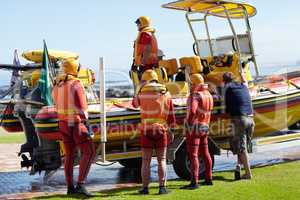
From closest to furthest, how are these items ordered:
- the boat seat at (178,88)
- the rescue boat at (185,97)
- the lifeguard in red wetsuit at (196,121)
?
the lifeguard in red wetsuit at (196,121), the rescue boat at (185,97), the boat seat at (178,88)

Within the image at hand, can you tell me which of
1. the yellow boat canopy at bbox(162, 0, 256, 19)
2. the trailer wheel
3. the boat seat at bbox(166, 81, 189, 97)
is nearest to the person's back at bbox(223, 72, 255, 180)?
the trailer wheel

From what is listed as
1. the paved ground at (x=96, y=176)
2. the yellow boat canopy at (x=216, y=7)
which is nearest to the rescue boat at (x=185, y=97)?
the yellow boat canopy at (x=216, y=7)

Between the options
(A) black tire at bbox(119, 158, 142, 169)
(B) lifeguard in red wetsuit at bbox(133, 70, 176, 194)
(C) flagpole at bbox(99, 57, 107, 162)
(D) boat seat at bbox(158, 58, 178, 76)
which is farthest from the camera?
(A) black tire at bbox(119, 158, 142, 169)

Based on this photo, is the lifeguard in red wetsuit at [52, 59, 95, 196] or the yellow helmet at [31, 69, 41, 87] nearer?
the lifeguard in red wetsuit at [52, 59, 95, 196]

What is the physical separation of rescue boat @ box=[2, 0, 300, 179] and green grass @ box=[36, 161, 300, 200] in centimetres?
67

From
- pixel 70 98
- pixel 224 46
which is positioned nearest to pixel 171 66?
pixel 224 46

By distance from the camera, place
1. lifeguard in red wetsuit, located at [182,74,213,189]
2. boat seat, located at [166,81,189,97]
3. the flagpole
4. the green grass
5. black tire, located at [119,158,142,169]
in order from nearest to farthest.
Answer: the green grass, the flagpole, lifeguard in red wetsuit, located at [182,74,213,189], boat seat, located at [166,81,189,97], black tire, located at [119,158,142,169]

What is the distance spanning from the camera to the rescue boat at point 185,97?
7930 millimetres

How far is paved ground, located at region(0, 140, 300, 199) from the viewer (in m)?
8.23

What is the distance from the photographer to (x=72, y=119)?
7066 millimetres

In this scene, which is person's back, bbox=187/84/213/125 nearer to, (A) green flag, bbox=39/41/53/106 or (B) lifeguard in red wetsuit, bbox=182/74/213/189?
(B) lifeguard in red wetsuit, bbox=182/74/213/189

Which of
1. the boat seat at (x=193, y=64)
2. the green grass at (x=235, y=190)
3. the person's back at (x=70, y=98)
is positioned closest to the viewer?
the green grass at (x=235, y=190)

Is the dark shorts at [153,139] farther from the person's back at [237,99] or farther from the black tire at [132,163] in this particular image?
the black tire at [132,163]

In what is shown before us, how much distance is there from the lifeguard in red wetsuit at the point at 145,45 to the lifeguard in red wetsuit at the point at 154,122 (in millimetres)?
1271
